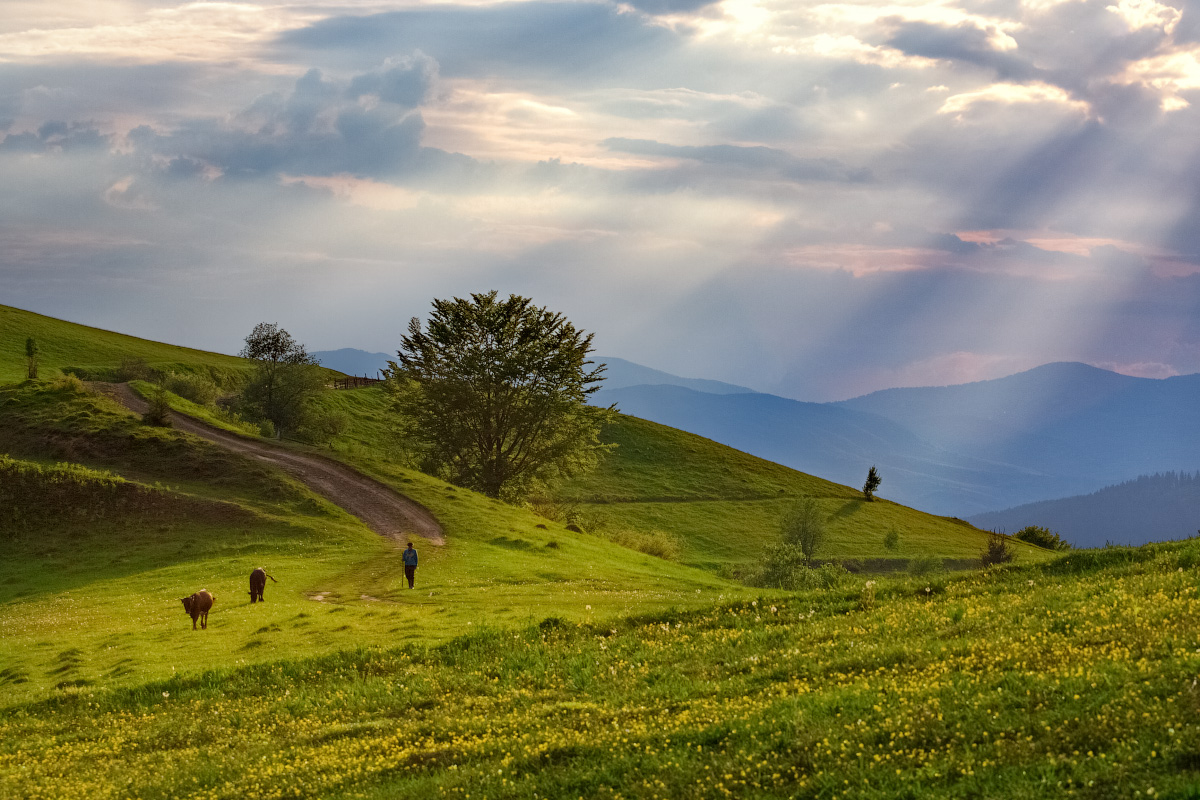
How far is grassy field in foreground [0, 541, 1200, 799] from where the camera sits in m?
12.0

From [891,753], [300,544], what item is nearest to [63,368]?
[300,544]

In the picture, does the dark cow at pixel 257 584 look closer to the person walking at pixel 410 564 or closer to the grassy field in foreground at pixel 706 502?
the person walking at pixel 410 564

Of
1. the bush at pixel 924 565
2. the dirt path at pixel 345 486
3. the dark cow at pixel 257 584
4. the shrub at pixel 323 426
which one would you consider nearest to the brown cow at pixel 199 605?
the dark cow at pixel 257 584

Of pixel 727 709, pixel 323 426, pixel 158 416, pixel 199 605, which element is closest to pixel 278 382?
pixel 323 426

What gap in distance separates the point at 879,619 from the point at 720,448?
5133 inches

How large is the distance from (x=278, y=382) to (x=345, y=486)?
52.5 meters

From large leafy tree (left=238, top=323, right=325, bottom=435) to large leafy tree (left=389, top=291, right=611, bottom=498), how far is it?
32717 mm

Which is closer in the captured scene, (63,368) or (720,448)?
(63,368)

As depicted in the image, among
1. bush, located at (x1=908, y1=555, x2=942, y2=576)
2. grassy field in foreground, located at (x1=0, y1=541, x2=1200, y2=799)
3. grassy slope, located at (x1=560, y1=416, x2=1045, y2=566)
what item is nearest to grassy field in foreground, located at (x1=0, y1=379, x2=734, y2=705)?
grassy field in foreground, located at (x1=0, y1=541, x2=1200, y2=799)

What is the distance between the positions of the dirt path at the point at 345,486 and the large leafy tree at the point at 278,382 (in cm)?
3269

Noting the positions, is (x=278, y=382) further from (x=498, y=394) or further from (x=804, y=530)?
(x=804, y=530)

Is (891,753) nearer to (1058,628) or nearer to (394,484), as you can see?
(1058,628)

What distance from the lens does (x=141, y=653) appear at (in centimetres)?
2759

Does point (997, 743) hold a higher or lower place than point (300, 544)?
higher
